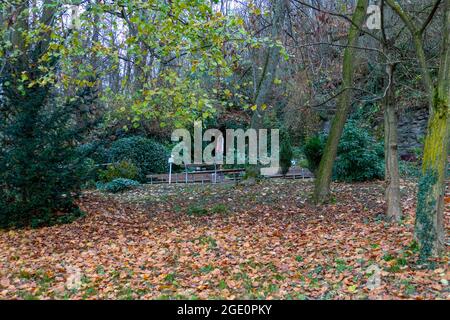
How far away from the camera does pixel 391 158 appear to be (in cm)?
765

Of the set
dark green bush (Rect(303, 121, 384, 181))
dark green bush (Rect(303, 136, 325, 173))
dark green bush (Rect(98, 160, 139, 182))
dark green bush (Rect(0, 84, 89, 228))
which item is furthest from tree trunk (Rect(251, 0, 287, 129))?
dark green bush (Rect(98, 160, 139, 182))

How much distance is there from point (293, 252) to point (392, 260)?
1447 mm

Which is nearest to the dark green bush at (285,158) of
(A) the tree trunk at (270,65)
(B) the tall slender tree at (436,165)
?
(A) the tree trunk at (270,65)

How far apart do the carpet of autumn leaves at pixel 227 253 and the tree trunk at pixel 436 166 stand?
0.27 m

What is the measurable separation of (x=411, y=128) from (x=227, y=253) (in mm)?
12905

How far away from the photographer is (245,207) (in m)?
10.2

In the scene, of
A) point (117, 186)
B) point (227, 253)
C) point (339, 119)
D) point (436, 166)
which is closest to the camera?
point (436, 166)

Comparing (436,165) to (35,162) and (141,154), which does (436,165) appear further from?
(141,154)

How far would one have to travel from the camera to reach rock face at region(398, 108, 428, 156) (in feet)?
54.6

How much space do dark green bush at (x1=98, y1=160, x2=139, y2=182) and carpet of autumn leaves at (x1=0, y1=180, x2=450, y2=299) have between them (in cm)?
514

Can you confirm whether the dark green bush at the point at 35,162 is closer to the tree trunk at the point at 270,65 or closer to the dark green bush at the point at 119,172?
the tree trunk at the point at 270,65

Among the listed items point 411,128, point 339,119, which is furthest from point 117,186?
point 411,128
